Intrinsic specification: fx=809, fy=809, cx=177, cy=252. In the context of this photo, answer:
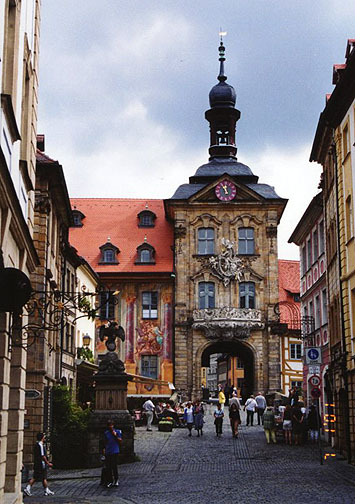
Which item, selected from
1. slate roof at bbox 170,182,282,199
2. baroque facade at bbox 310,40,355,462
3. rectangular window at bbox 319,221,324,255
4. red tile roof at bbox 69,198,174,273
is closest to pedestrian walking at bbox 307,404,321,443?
baroque facade at bbox 310,40,355,462

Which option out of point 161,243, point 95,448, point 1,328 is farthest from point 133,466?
point 161,243

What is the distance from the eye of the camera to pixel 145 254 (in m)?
53.0

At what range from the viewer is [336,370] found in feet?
89.0

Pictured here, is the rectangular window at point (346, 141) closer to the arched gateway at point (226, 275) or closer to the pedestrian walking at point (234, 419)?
the pedestrian walking at point (234, 419)

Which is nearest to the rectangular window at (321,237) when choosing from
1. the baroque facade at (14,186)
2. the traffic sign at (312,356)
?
the traffic sign at (312,356)

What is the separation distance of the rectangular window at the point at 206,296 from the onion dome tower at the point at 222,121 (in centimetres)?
1088

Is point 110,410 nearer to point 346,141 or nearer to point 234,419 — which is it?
point 234,419

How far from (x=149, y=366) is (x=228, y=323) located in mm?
5891

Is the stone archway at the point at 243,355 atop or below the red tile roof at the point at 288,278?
below

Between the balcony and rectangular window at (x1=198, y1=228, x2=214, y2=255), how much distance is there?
156 inches

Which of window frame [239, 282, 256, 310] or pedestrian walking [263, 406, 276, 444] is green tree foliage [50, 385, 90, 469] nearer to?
pedestrian walking [263, 406, 276, 444]

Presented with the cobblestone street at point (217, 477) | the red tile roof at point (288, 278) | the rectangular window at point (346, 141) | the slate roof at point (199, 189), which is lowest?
the cobblestone street at point (217, 477)

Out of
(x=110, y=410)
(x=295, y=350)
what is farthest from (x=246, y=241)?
(x=110, y=410)

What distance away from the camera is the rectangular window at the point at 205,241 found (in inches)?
2032
